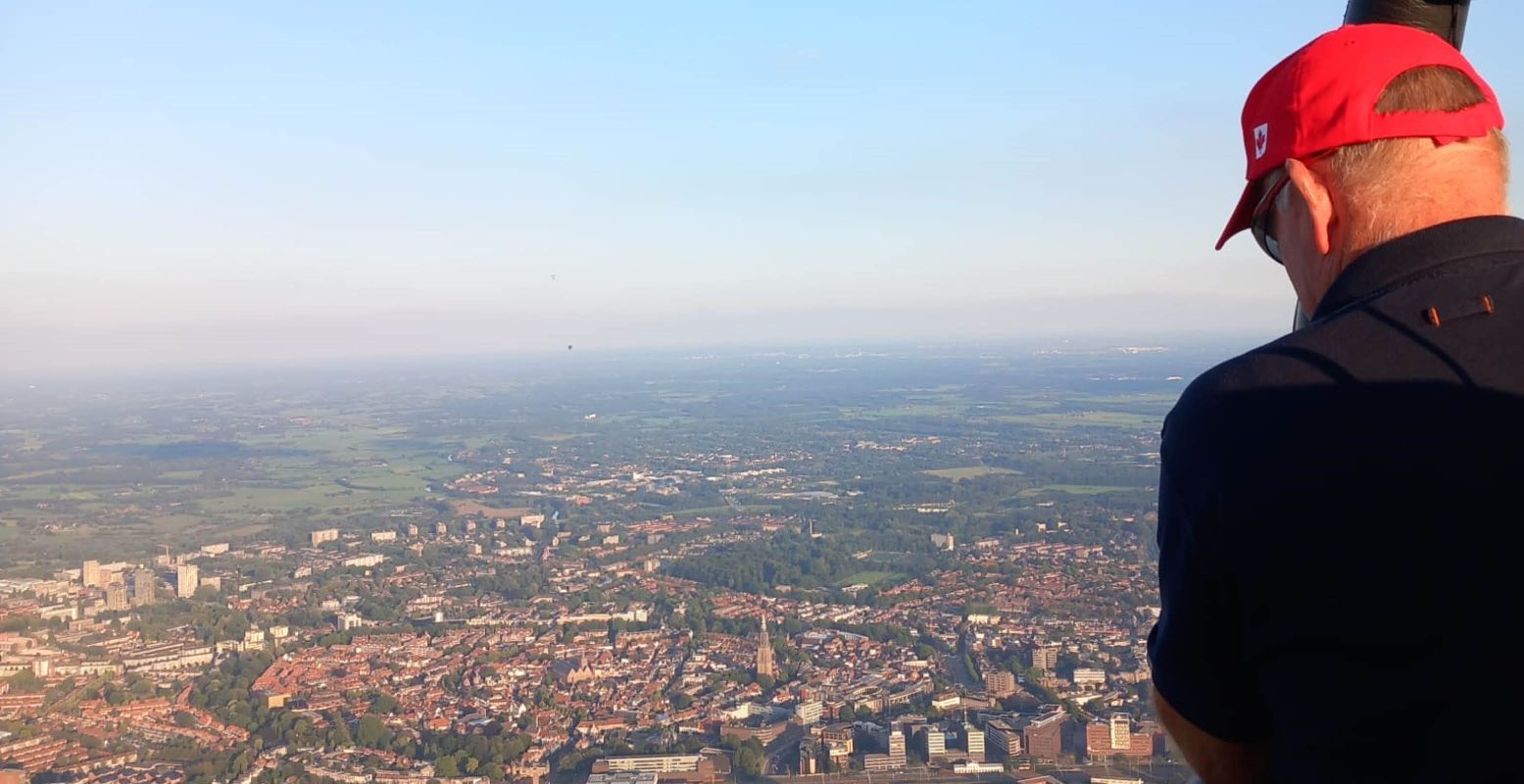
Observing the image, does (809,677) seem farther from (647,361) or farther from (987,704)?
(647,361)

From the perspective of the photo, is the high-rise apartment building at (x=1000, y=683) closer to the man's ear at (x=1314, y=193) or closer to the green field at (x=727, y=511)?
the man's ear at (x=1314, y=193)

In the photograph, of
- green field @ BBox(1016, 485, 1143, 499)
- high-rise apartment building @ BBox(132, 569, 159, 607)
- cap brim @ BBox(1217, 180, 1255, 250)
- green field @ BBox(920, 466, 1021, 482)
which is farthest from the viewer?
green field @ BBox(920, 466, 1021, 482)

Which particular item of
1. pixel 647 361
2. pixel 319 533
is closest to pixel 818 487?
pixel 319 533

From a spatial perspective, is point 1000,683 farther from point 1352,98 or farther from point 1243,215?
point 1352,98

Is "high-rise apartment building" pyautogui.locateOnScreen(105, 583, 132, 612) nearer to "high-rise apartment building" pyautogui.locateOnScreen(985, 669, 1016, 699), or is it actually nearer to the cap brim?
"high-rise apartment building" pyautogui.locateOnScreen(985, 669, 1016, 699)

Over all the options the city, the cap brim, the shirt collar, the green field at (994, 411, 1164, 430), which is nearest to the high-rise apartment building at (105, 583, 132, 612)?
the city

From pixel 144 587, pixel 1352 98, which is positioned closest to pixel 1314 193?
pixel 1352 98

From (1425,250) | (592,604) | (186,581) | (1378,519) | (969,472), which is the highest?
(1425,250)
